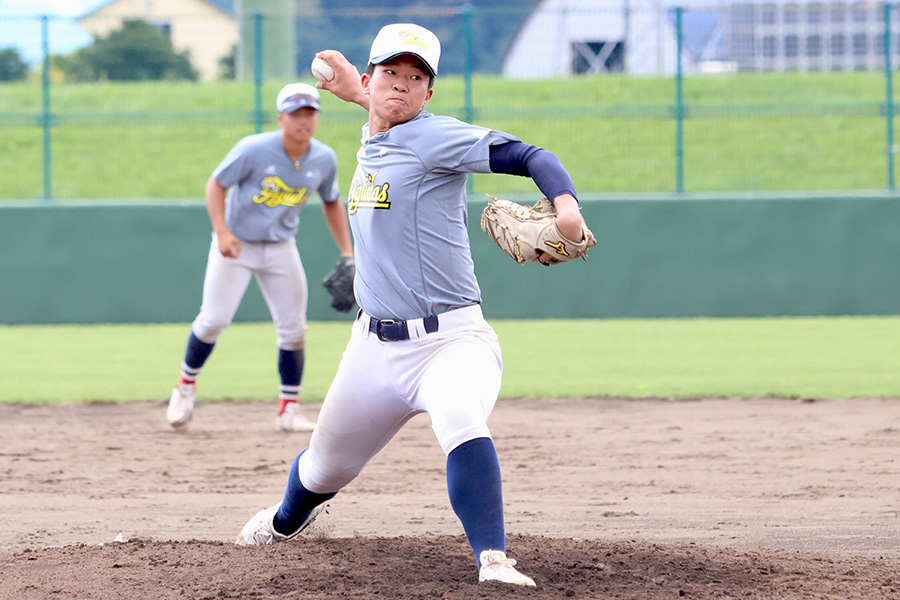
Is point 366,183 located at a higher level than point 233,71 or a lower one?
lower

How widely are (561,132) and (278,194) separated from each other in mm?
8509

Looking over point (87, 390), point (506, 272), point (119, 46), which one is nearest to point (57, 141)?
point (119, 46)

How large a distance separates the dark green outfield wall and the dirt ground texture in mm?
4786

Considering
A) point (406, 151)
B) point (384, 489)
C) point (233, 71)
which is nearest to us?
point (406, 151)

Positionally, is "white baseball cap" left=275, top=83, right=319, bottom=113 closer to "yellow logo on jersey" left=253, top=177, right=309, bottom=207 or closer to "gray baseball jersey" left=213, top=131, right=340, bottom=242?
"gray baseball jersey" left=213, top=131, right=340, bottom=242

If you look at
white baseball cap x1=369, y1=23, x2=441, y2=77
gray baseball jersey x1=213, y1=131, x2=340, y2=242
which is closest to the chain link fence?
gray baseball jersey x1=213, y1=131, x2=340, y2=242

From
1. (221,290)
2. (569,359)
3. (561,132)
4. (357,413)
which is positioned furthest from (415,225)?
(561,132)

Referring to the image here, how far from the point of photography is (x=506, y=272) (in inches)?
506

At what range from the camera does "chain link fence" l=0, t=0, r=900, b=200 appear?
44.5ft

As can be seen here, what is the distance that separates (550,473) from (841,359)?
4.81 meters

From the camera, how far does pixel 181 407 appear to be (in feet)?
23.5

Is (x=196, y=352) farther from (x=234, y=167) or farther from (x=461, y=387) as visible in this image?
(x=461, y=387)

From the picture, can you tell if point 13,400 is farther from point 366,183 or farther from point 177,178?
point 177,178

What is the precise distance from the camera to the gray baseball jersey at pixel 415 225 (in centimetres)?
364
